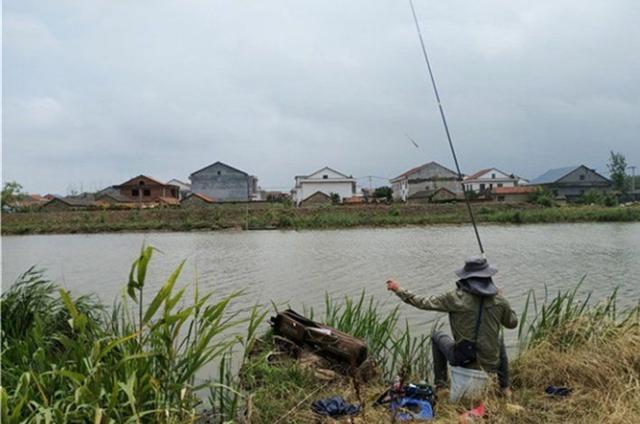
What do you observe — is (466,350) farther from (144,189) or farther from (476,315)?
(144,189)

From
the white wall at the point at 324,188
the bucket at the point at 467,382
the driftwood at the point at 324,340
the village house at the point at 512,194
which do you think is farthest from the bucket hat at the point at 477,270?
the white wall at the point at 324,188

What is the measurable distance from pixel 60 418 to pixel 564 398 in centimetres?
318

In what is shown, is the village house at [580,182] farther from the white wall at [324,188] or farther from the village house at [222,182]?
the village house at [222,182]

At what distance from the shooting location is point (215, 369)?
17.3 ft

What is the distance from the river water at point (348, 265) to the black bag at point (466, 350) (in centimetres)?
304

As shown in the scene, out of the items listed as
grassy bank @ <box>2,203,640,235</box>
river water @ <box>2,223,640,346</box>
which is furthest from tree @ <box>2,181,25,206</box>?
river water @ <box>2,223,640,346</box>

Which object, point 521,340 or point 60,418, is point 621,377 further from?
point 60,418

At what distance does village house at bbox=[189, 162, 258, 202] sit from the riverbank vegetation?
47.8 metres

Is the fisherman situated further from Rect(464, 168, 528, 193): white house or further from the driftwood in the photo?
Rect(464, 168, 528, 193): white house

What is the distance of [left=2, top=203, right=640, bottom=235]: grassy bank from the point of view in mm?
31938

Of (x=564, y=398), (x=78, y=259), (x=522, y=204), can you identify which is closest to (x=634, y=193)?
(x=522, y=204)

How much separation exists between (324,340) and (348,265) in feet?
31.6

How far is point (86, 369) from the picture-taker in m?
2.76

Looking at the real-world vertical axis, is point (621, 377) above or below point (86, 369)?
below
